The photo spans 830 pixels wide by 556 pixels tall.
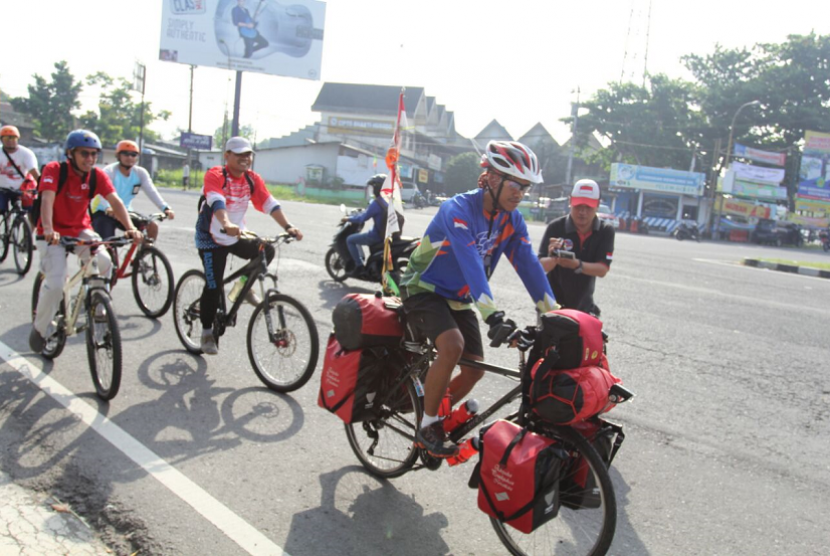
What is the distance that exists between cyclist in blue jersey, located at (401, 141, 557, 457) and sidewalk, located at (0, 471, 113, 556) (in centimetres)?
163

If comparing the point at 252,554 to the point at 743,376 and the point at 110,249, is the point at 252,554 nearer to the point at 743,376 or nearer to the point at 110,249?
the point at 110,249

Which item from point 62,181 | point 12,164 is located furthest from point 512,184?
point 12,164

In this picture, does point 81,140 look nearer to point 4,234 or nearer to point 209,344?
point 209,344

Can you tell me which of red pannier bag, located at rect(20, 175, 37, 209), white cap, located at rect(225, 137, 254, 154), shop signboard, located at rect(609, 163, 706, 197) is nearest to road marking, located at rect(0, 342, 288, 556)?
white cap, located at rect(225, 137, 254, 154)

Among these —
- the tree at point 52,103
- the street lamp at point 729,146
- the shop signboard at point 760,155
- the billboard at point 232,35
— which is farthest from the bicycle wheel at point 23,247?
the tree at point 52,103

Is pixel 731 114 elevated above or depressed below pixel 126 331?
above

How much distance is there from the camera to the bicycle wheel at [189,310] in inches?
236

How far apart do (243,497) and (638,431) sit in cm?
279

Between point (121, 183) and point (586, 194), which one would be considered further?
point (121, 183)

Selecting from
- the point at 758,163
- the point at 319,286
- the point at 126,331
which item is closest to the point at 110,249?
the point at 126,331

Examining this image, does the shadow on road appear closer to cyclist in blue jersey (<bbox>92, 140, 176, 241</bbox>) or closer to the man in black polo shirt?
the man in black polo shirt

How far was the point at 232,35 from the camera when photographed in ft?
140

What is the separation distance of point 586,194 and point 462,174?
89 centimetres

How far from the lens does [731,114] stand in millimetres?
51594
